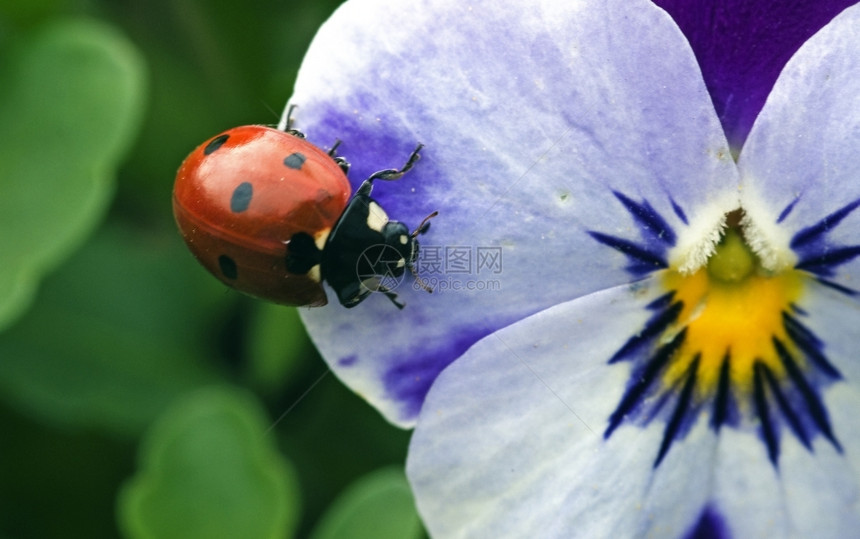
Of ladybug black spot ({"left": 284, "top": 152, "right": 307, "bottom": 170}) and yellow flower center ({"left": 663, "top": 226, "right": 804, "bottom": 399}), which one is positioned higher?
yellow flower center ({"left": 663, "top": 226, "right": 804, "bottom": 399})

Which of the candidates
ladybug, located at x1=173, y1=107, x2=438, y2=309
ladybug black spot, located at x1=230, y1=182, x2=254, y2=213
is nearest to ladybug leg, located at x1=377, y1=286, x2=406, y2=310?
ladybug, located at x1=173, y1=107, x2=438, y2=309

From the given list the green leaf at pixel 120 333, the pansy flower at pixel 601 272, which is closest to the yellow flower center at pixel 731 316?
the pansy flower at pixel 601 272

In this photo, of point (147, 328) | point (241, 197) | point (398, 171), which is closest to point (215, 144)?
point (241, 197)

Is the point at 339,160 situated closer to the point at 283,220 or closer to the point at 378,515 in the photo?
the point at 283,220

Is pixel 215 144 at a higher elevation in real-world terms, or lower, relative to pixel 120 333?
higher

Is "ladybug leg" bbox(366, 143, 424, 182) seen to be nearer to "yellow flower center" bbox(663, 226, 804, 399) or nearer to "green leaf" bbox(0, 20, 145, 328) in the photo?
"yellow flower center" bbox(663, 226, 804, 399)

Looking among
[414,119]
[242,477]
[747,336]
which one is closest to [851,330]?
[747,336]

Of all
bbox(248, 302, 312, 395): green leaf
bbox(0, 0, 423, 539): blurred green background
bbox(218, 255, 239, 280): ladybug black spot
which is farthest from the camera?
bbox(248, 302, 312, 395): green leaf
